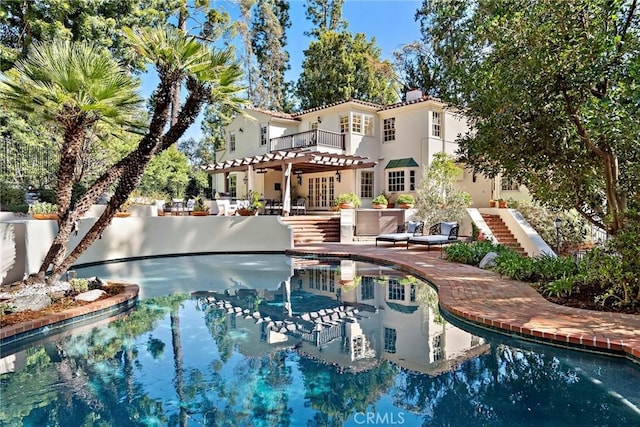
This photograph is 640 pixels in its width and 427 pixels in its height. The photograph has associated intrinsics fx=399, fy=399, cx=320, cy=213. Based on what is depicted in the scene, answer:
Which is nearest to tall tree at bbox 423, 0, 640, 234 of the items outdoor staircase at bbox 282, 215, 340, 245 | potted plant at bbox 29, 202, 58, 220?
outdoor staircase at bbox 282, 215, 340, 245

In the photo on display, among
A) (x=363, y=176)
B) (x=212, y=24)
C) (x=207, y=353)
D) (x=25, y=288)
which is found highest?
(x=212, y=24)

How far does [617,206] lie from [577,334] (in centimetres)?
294

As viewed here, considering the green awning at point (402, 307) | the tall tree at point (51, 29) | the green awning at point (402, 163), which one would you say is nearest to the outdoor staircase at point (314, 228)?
the green awning at point (402, 163)

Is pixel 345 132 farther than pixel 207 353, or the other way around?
pixel 345 132

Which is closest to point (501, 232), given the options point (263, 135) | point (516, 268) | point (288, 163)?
point (516, 268)

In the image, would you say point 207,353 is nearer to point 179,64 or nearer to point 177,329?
point 177,329

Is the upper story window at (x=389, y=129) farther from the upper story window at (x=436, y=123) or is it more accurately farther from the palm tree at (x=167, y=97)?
the palm tree at (x=167, y=97)

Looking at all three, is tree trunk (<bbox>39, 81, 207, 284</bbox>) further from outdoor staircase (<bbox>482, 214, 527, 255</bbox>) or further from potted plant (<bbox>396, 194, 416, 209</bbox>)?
potted plant (<bbox>396, 194, 416, 209</bbox>)

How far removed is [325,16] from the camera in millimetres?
32719

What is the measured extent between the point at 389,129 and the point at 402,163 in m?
2.44

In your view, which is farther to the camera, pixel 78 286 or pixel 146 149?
pixel 78 286

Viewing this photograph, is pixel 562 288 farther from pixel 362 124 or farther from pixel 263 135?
pixel 263 135

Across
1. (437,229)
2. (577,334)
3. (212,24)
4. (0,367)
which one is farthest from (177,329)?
(212,24)

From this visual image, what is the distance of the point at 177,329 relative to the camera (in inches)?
252
